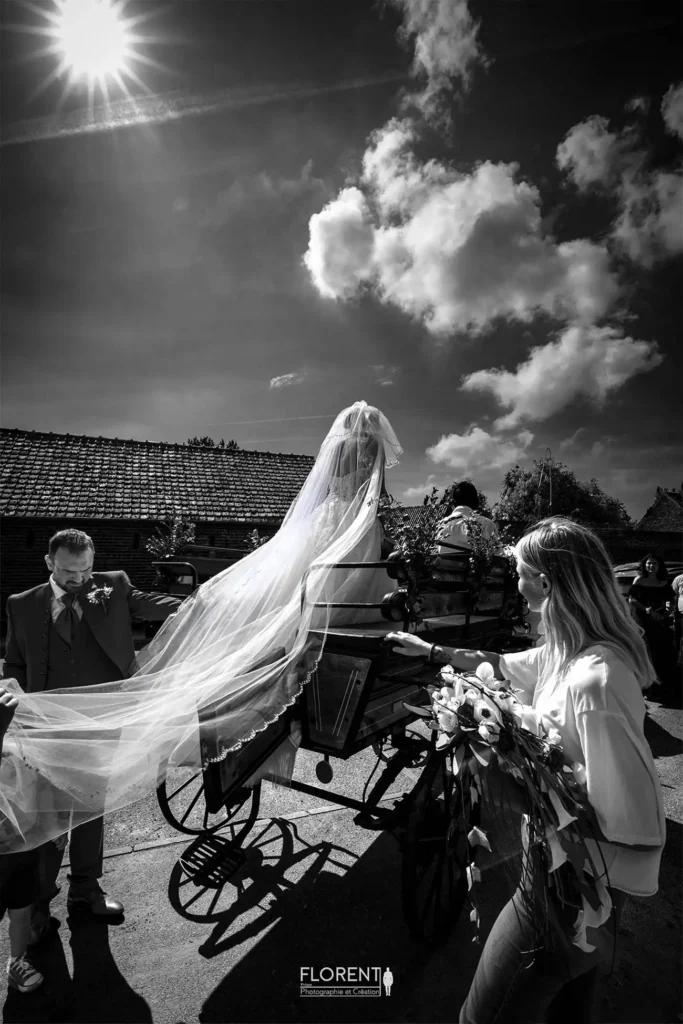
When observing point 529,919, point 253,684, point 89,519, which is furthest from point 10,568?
point 529,919

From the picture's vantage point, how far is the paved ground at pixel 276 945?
8.17 ft

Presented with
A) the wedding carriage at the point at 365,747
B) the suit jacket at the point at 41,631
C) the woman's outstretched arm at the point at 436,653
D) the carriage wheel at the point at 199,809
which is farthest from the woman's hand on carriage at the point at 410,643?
the suit jacket at the point at 41,631

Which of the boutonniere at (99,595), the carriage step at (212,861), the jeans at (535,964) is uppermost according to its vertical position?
the boutonniere at (99,595)

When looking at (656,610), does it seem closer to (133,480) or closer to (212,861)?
(212,861)

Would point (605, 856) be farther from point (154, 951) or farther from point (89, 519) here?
point (89, 519)

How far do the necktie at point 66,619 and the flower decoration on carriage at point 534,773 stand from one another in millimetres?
2327

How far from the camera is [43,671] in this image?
296 cm

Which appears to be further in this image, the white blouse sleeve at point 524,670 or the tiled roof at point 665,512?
the tiled roof at point 665,512

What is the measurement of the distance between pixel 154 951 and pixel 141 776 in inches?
49.3

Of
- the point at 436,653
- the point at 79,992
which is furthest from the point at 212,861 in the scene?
the point at 436,653

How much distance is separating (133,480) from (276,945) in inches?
683

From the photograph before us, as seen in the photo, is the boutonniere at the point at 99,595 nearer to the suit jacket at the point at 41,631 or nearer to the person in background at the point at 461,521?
the suit jacket at the point at 41,631

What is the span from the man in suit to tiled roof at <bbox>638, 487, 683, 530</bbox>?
28917 millimetres

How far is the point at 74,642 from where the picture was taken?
3012 millimetres
